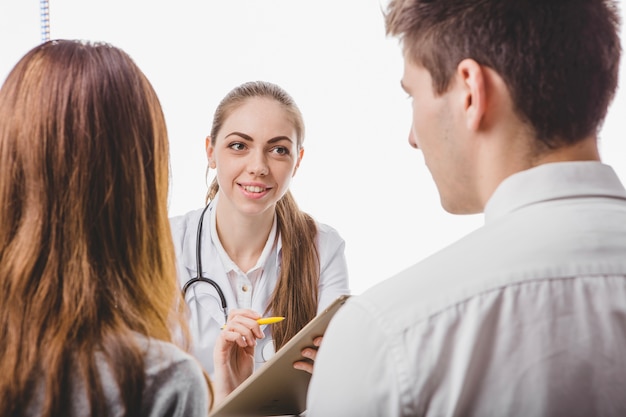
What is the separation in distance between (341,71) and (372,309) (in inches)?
96.7

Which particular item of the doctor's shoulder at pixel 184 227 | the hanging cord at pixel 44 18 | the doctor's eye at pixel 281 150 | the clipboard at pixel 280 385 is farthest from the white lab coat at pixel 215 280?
the hanging cord at pixel 44 18

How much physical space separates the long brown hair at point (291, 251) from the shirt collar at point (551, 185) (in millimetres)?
1201

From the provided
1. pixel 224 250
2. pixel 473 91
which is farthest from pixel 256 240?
pixel 473 91

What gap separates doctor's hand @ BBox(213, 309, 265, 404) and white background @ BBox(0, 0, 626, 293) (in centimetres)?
144

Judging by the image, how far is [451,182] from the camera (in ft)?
2.80

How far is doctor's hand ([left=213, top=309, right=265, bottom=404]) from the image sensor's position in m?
1.53

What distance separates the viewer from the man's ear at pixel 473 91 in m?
0.76

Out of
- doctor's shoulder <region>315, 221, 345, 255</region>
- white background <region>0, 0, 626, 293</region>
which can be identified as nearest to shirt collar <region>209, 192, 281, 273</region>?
doctor's shoulder <region>315, 221, 345, 255</region>

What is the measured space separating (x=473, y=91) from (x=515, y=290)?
210 mm

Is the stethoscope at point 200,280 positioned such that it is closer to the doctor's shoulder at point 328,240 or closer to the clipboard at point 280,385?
the doctor's shoulder at point 328,240

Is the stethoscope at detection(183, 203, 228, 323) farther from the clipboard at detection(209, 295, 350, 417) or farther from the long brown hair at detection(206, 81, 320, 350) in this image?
the clipboard at detection(209, 295, 350, 417)

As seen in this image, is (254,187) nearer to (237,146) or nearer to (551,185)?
(237,146)

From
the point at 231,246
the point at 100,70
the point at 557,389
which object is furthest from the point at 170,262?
the point at 231,246

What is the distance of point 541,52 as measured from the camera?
2.54ft
